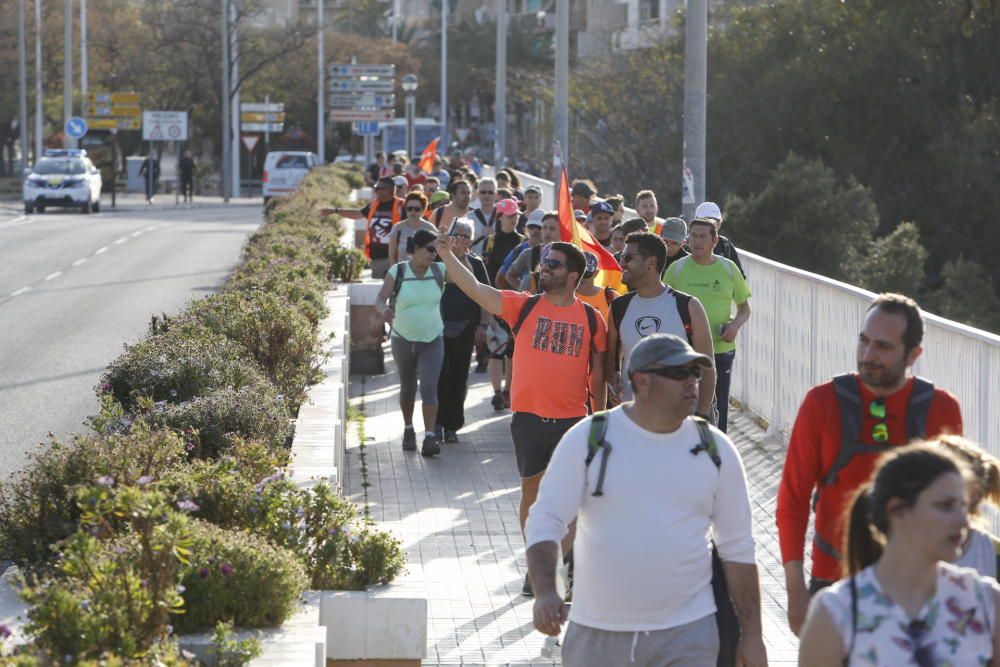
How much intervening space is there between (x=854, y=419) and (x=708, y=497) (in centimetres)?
69

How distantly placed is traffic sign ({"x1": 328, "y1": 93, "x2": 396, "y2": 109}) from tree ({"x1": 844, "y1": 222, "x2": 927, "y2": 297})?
38268mm

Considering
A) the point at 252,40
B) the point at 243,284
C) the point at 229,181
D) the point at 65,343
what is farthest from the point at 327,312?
the point at 252,40

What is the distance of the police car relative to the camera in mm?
48781

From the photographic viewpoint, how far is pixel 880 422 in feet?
17.9

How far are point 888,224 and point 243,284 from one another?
28.9m

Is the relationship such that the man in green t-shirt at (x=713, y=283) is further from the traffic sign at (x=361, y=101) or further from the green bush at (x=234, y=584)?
the traffic sign at (x=361, y=101)

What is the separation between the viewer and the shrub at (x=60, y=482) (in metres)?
7.01

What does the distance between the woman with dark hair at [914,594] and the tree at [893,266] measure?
27.4 metres

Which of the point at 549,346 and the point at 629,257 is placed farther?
the point at 629,257

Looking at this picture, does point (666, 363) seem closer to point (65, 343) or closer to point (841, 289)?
point (841, 289)

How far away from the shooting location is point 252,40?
71750 mm

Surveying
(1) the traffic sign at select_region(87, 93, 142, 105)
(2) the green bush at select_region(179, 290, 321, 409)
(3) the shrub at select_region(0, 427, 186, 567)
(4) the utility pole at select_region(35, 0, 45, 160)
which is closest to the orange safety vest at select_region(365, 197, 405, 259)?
(2) the green bush at select_region(179, 290, 321, 409)

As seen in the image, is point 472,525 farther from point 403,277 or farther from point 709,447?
point 709,447

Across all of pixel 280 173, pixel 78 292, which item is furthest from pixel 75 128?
pixel 78 292
